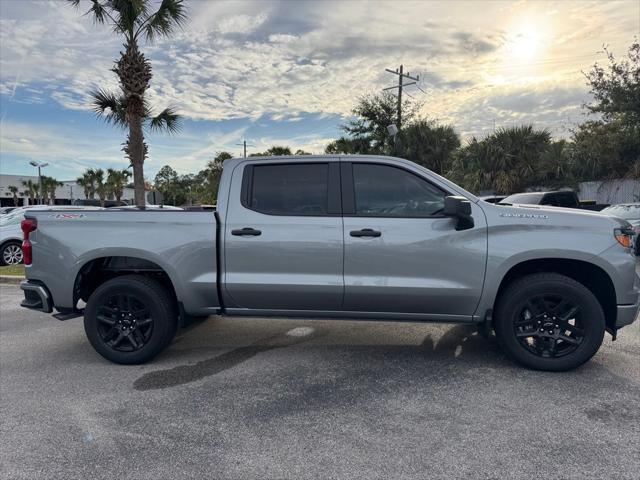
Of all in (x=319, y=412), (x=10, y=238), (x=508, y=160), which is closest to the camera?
(x=319, y=412)

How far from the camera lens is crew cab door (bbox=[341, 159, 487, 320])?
363cm

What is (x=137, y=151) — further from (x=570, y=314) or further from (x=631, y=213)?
(x=631, y=213)

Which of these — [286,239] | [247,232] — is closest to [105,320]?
[247,232]

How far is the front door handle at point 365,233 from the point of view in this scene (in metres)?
3.66

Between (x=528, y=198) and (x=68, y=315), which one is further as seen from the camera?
(x=528, y=198)

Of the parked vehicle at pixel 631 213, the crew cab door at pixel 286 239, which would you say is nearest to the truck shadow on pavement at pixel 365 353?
the crew cab door at pixel 286 239

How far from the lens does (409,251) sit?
3.65m

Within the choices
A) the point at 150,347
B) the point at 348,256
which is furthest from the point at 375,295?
the point at 150,347

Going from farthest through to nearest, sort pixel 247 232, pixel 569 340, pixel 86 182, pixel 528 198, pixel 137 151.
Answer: pixel 86 182
pixel 137 151
pixel 528 198
pixel 247 232
pixel 569 340

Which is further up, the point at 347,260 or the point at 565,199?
the point at 565,199

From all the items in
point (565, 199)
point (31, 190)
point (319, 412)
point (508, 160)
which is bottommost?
point (319, 412)

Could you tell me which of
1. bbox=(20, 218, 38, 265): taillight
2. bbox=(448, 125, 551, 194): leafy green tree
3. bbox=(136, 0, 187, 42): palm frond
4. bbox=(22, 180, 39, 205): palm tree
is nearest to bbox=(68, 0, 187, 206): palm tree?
bbox=(136, 0, 187, 42): palm frond

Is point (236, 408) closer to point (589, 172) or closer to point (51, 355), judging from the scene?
point (51, 355)

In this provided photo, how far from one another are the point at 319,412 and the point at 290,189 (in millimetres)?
1921
